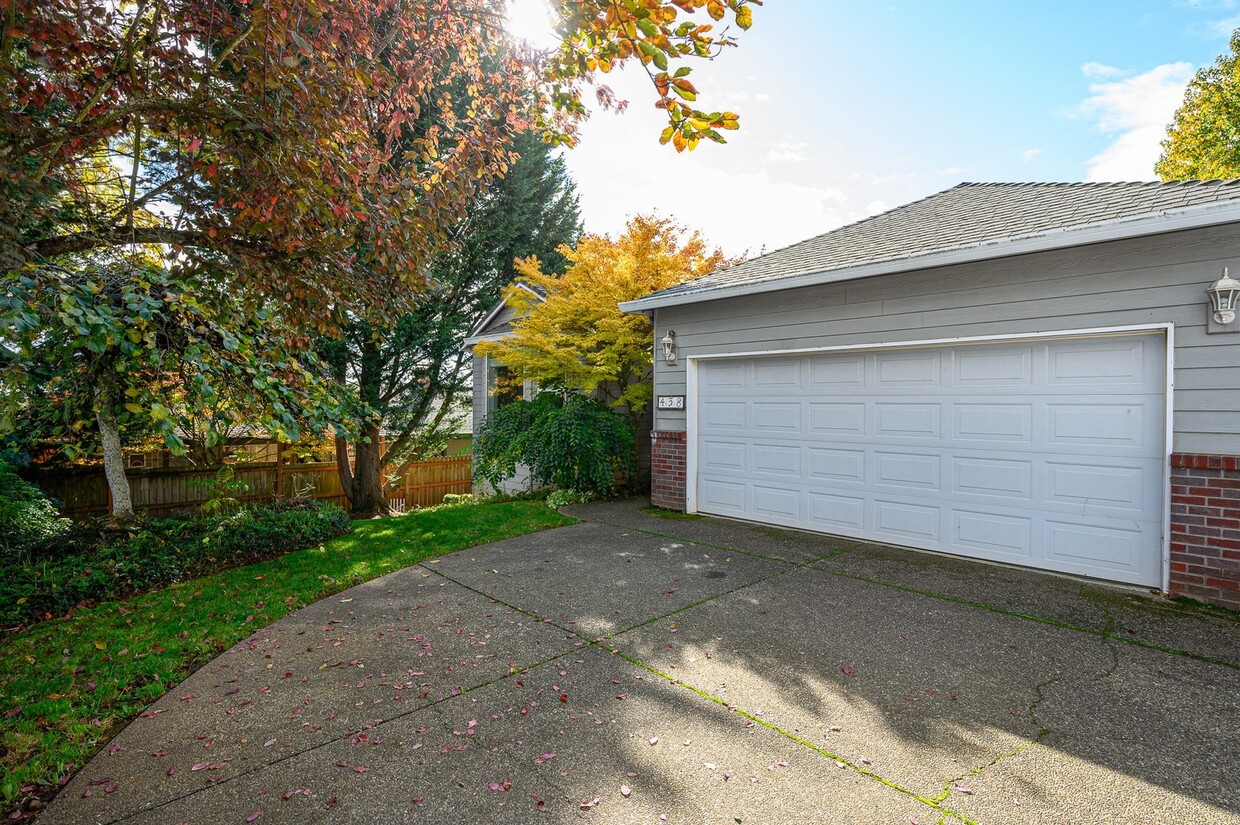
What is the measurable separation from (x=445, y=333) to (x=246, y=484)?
14.5 ft

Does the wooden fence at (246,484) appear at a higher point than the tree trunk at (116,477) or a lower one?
lower

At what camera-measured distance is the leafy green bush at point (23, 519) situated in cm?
529

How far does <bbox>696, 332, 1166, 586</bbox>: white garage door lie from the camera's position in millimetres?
4559

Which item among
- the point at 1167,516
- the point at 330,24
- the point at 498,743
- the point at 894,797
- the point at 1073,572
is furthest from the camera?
the point at 1073,572

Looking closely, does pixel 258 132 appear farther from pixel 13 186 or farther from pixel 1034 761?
pixel 1034 761

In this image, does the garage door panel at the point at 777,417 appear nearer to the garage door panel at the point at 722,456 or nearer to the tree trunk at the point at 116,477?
the garage door panel at the point at 722,456

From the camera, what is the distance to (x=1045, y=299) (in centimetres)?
484

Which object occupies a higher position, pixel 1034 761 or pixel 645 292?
pixel 645 292

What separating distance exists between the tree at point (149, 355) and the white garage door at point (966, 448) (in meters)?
4.76

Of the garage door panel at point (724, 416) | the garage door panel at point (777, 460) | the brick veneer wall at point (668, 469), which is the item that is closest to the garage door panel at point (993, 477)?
the garage door panel at point (777, 460)

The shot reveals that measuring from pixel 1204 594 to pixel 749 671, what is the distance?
3612 mm

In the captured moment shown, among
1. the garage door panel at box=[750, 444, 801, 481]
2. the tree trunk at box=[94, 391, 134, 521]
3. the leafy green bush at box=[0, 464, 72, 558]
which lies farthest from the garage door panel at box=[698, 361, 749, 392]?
the leafy green bush at box=[0, 464, 72, 558]

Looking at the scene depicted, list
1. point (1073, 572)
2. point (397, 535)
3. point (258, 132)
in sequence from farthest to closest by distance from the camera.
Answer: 1. point (397, 535)
2. point (1073, 572)
3. point (258, 132)

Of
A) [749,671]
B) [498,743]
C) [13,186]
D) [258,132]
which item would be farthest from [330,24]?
[749,671]
